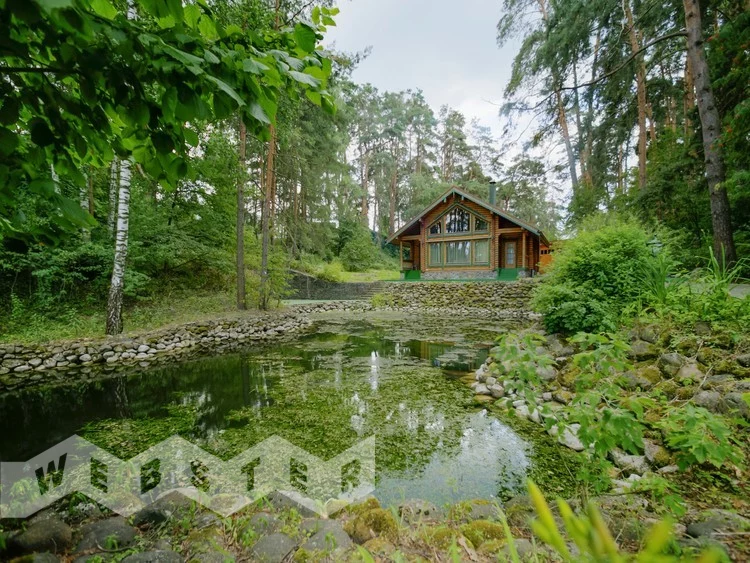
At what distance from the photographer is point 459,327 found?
11.3 metres

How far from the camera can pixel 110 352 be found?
22.3 feet

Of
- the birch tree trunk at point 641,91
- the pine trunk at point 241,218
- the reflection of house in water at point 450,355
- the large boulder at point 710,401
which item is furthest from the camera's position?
the birch tree trunk at point 641,91

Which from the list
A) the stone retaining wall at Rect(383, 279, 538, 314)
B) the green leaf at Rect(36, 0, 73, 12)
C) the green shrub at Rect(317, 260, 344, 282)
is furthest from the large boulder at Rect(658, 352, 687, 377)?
the green shrub at Rect(317, 260, 344, 282)

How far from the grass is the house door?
47.3ft

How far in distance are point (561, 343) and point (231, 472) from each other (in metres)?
5.12

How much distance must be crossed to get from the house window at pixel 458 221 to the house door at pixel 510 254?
2.38 meters

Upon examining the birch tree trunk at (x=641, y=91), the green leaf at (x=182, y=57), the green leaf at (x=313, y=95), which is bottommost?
the green leaf at (x=182, y=57)

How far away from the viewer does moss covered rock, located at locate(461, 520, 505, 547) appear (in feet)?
6.16

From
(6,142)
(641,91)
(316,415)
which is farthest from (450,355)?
(641,91)

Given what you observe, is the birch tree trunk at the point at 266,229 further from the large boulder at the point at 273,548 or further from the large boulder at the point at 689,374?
the large boulder at the point at 689,374

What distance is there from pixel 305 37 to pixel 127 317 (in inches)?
414

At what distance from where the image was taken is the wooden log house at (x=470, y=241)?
60.5 feet

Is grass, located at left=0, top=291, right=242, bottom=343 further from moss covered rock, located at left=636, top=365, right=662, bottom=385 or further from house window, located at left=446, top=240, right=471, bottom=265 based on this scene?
house window, located at left=446, top=240, right=471, bottom=265

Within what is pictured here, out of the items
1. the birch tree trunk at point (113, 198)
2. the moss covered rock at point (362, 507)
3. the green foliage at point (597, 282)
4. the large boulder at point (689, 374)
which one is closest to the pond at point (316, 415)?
the moss covered rock at point (362, 507)
